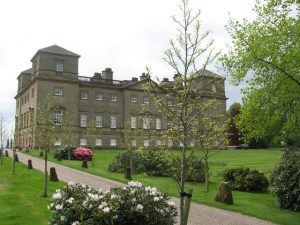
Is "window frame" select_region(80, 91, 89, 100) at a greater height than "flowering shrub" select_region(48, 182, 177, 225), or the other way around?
"window frame" select_region(80, 91, 89, 100)

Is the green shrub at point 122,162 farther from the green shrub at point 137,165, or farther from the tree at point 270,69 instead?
the tree at point 270,69

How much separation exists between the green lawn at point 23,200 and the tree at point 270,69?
40.5ft

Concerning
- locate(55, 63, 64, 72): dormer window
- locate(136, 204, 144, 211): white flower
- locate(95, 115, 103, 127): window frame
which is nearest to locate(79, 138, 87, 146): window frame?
locate(95, 115, 103, 127): window frame

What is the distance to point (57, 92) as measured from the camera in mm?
59625

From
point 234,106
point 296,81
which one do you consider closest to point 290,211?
point 296,81

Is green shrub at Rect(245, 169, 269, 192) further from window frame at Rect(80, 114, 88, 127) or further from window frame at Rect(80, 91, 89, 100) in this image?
window frame at Rect(80, 91, 89, 100)

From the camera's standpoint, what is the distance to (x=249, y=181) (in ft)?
66.2

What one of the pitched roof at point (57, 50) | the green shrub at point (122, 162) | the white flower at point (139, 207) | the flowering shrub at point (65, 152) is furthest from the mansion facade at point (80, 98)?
the white flower at point (139, 207)

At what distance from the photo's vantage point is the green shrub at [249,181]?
20188mm

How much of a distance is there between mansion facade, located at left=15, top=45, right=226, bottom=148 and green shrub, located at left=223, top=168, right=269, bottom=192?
3494 centimetres

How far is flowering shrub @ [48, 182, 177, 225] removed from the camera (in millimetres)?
8203

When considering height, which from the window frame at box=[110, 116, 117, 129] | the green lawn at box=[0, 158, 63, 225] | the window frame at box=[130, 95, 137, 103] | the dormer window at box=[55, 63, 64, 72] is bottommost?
the green lawn at box=[0, 158, 63, 225]

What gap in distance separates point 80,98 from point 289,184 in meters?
51.4

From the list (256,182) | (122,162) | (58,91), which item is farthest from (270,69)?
(58,91)
